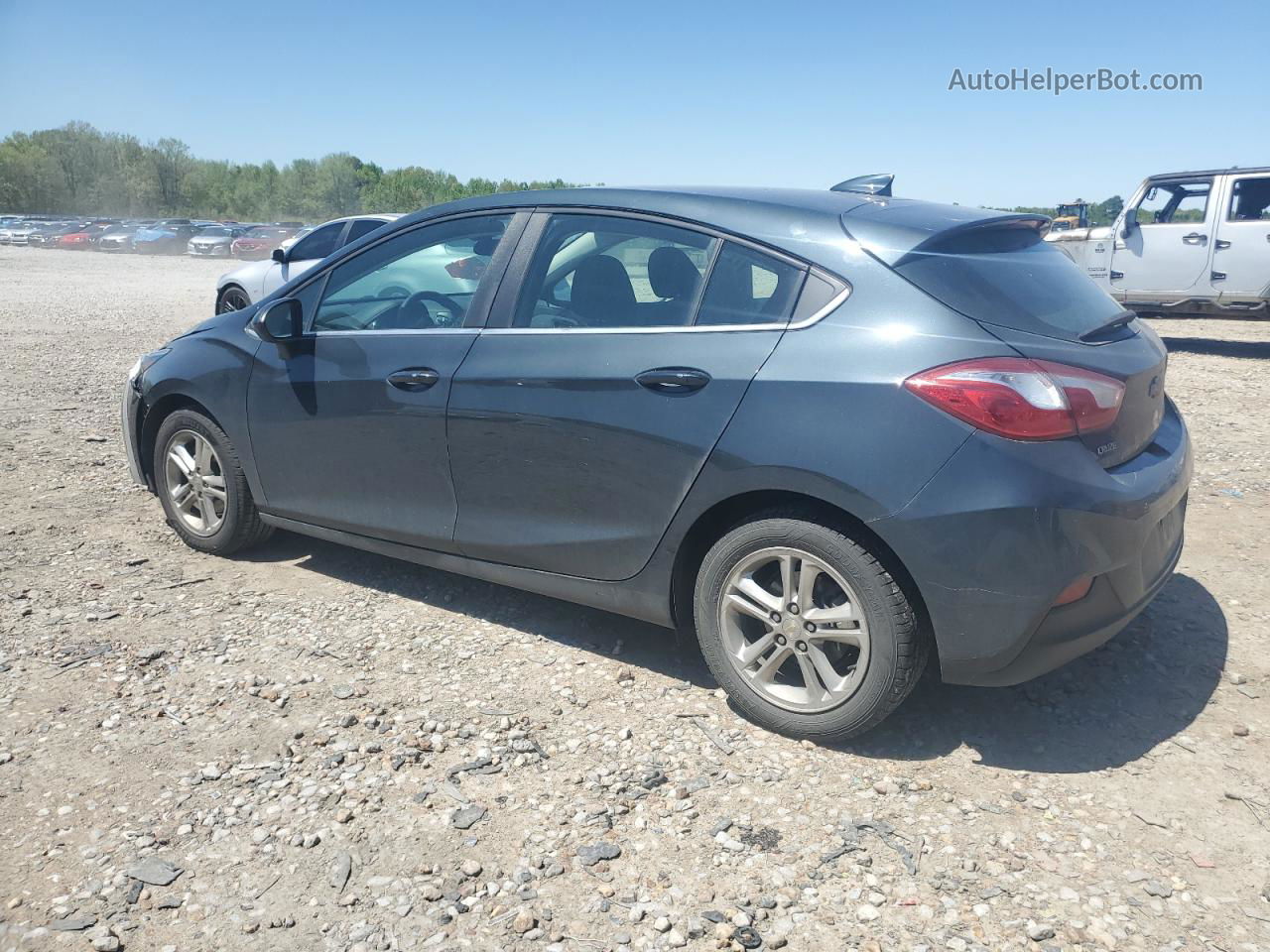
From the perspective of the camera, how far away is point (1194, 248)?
12594mm

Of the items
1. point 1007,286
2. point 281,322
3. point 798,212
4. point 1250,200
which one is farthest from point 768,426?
point 1250,200

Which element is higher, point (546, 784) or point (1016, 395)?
point (1016, 395)

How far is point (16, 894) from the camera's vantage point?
8.39 feet

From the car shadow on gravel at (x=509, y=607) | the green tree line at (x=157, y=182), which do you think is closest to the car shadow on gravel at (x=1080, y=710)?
the car shadow on gravel at (x=509, y=607)

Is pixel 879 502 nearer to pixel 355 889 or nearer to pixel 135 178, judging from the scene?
pixel 355 889

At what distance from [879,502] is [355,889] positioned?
175 cm

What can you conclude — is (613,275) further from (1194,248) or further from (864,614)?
(1194,248)

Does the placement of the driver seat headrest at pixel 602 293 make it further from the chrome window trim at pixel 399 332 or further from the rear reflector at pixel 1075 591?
the rear reflector at pixel 1075 591

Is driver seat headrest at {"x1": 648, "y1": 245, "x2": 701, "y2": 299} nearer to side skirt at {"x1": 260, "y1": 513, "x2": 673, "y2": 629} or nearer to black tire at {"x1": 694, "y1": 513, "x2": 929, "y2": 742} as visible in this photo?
black tire at {"x1": 694, "y1": 513, "x2": 929, "y2": 742}

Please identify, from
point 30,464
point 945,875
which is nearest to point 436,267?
point 945,875

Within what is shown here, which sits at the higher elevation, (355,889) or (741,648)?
(741,648)

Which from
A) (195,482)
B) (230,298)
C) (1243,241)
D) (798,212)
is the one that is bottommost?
(195,482)

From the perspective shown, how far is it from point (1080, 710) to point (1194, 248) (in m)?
11.2

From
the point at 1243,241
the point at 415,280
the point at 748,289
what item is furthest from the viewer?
the point at 1243,241
